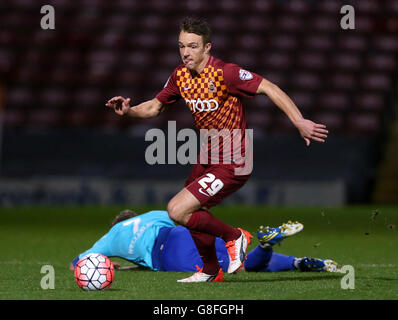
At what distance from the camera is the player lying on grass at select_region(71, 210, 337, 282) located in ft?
19.6

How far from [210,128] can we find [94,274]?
1.30 m

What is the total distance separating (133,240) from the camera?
6.02 metres

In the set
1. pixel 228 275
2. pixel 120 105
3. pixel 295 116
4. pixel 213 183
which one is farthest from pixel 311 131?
pixel 228 275

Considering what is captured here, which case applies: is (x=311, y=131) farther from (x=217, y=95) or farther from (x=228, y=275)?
(x=228, y=275)

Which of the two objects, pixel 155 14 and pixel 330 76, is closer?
pixel 330 76

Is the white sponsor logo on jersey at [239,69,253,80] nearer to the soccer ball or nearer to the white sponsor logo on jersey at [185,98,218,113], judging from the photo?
the white sponsor logo on jersey at [185,98,218,113]

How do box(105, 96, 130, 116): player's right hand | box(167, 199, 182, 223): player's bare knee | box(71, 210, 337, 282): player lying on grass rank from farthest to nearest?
box(71, 210, 337, 282): player lying on grass < box(105, 96, 130, 116): player's right hand < box(167, 199, 182, 223): player's bare knee

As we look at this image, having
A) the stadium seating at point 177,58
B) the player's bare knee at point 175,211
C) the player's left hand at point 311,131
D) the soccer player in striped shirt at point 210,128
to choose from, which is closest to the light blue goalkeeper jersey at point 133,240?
the soccer player in striped shirt at point 210,128

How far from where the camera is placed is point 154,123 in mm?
15562

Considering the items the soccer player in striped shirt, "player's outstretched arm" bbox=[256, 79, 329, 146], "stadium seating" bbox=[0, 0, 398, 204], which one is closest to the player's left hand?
"player's outstretched arm" bbox=[256, 79, 329, 146]

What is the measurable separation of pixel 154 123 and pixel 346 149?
12.1 feet

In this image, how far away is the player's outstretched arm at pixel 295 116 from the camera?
480cm
